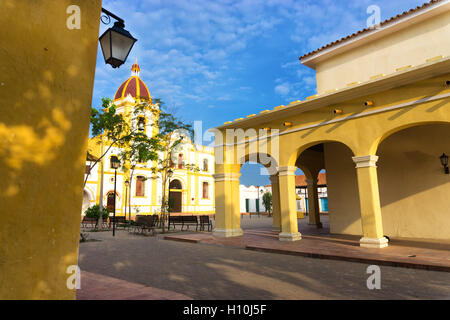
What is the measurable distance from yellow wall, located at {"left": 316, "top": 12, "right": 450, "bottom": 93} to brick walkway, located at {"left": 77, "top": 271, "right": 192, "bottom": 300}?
11065 millimetres

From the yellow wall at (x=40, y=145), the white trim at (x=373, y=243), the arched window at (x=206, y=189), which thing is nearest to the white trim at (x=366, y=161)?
the white trim at (x=373, y=243)

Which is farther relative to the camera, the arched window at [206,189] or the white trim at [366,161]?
the arched window at [206,189]

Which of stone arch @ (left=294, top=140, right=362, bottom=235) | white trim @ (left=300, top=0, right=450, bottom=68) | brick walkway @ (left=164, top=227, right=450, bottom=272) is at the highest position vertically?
white trim @ (left=300, top=0, right=450, bottom=68)

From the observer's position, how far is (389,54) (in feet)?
35.9

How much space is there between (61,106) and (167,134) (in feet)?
47.8

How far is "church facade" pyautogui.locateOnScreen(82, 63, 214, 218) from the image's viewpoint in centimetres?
2683

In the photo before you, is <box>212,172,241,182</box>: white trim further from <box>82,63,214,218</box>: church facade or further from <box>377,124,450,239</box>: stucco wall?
<box>82,63,214,218</box>: church facade

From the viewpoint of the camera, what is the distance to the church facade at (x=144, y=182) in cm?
2683

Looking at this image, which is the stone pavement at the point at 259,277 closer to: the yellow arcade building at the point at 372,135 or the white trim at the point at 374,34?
the yellow arcade building at the point at 372,135

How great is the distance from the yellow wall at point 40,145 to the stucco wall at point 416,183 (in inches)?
430

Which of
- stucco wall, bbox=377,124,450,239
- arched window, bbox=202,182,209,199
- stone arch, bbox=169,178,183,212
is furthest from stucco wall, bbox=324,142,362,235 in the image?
arched window, bbox=202,182,209,199
